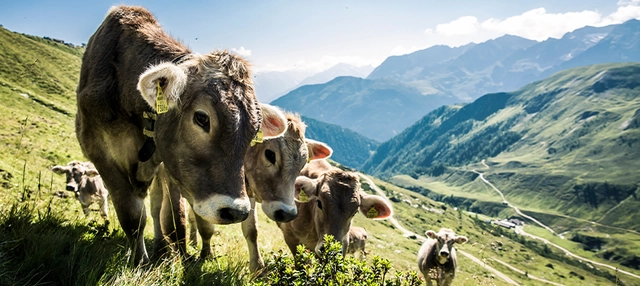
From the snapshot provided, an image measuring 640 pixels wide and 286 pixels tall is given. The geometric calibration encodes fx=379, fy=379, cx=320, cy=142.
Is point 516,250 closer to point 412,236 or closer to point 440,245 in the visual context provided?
point 412,236

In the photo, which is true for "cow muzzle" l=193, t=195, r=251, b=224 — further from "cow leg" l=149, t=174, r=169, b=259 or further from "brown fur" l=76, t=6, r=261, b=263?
"cow leg" l=149, t=174, r=169, b=259

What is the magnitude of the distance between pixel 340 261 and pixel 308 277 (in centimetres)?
39

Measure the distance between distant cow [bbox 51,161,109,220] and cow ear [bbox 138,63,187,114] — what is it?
902 cm

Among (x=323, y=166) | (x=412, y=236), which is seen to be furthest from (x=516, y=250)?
(x=323, y=166)

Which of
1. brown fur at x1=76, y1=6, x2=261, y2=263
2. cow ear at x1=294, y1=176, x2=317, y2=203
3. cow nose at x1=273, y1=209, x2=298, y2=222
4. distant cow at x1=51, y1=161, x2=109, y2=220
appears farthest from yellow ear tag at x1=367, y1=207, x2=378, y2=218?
distant cow at x1=51, y1=161, x2=109, y2=220

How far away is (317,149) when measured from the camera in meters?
8.94

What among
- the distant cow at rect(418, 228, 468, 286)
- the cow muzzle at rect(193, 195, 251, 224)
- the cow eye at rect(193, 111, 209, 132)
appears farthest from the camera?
the distant cow at rect(418, 228, 468, 286)

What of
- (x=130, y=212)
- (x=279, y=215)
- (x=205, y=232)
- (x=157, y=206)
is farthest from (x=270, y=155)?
(x=130, y=212)

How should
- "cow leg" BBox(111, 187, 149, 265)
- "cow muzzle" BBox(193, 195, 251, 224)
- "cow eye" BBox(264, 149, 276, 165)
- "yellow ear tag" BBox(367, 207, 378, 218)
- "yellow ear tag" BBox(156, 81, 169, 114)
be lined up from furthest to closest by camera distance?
"yellow ear tag" BBox(367, 207, 378, 218), "cow eye" BBox(264, 149, 276, 165), "cow leg" BBox(111, 187, 149, 265), "yellow ear tag" BBox(156, 81, 169, 114), "cow muzzle" BBox(193, 195, 251, 224)

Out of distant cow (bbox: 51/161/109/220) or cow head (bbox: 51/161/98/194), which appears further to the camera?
cow head (bbox: 51/161/98/194)

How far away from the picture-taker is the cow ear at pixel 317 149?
347 inches

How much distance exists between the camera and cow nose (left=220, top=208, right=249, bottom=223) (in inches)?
150

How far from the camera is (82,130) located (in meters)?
5.19

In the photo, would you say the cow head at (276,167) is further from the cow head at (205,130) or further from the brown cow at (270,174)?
the cow head at (205,130)
